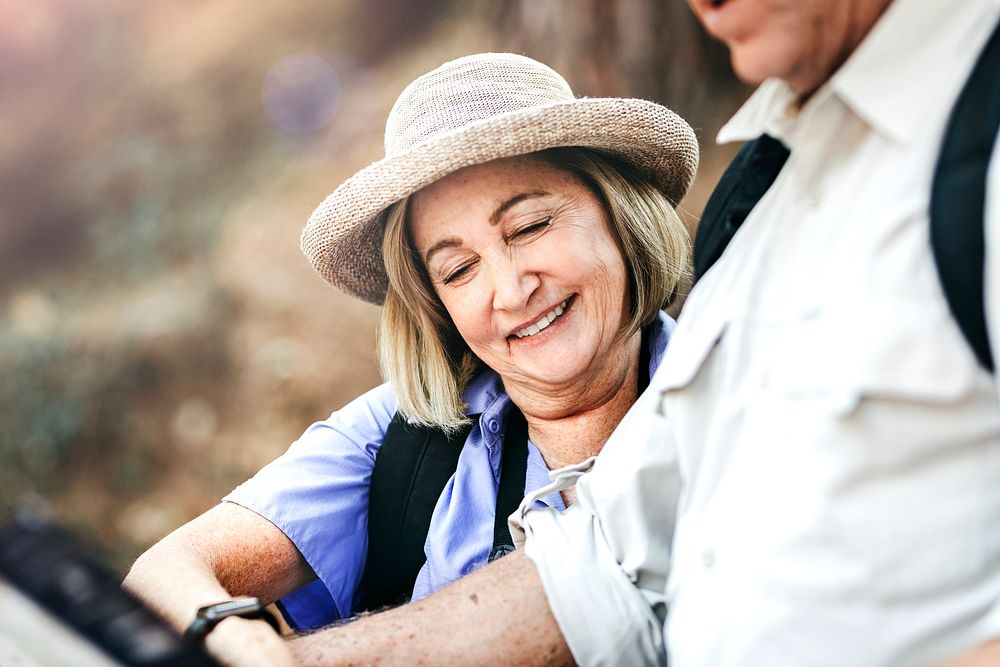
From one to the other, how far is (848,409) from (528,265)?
2.98ft

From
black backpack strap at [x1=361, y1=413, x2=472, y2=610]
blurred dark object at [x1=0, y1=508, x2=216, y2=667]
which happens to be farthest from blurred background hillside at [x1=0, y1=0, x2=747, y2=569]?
blurred dark object at [x1=0, y1=508, x2=216, y2=667]

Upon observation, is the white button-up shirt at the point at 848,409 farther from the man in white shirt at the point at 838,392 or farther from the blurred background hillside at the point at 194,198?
the blurred background hillside at the point at 194,198

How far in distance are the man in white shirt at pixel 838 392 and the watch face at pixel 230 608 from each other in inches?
27.2

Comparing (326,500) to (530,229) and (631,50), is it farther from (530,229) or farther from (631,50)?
(631,50)

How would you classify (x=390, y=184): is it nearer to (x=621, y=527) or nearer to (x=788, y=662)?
(x=621, y=527)

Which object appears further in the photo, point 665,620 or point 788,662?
point 665,620

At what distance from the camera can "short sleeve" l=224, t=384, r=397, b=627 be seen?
5.97 ft

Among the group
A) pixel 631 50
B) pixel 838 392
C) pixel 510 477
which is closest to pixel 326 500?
pixel 510 477

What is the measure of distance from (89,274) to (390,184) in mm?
6319

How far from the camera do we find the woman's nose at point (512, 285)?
165 cm

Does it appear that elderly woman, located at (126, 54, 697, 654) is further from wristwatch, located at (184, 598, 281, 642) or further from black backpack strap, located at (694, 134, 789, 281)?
black backpack strap, located at (694, 134, 789, 281)

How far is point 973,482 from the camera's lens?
83 centimetres

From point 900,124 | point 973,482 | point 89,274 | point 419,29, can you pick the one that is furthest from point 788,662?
point 89,274

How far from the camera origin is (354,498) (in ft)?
6.16
